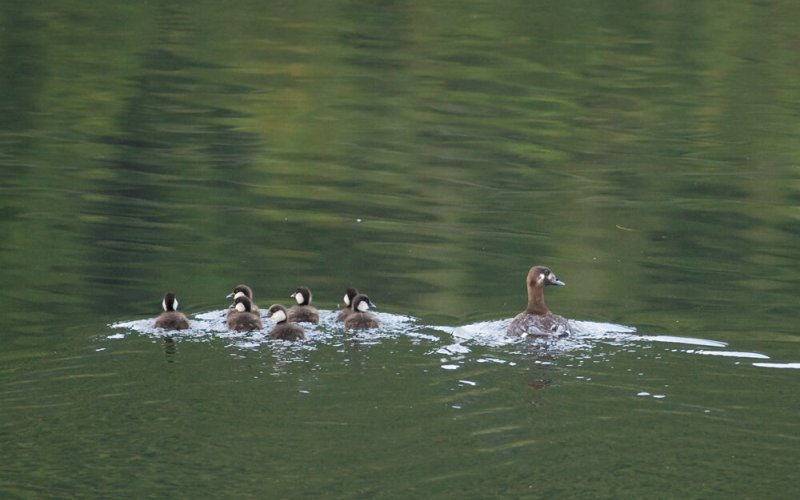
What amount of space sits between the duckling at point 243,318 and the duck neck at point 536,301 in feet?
8.43

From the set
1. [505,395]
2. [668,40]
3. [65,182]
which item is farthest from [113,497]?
[668,40]

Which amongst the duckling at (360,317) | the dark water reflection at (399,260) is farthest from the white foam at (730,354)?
the duckling at (360,317)

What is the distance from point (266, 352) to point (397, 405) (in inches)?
76.0

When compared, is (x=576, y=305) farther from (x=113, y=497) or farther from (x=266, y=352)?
(x=113, y=497)

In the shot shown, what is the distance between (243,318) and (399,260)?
12.9ft

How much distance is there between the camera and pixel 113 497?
9938 mm

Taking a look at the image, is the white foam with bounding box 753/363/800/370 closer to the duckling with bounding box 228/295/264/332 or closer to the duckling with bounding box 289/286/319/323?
the duckling with bounding box 289/286/319/323

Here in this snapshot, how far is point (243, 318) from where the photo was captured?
46.2 ft

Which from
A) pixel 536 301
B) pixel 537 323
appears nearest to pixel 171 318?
pixel 537 323

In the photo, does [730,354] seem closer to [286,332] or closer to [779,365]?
[779,365]

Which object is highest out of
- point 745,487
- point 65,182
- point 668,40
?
point 668,40

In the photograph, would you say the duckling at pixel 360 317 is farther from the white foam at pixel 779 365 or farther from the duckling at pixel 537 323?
the white foam at pixel 779 365

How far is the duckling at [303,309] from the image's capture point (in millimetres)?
14719

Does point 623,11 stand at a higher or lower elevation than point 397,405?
higher
